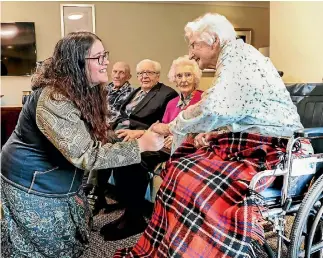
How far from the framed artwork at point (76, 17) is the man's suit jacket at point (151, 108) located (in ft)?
9.72

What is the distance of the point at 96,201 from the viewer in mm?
2844

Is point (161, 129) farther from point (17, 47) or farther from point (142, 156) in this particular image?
point (17, 47)

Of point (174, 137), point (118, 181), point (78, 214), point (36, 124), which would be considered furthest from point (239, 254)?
point (118, 181)

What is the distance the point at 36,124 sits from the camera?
4.64 ft

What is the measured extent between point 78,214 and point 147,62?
1.85 metres

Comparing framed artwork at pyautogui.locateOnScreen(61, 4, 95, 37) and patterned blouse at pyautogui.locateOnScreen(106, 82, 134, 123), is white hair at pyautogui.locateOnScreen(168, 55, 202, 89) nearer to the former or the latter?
patterned blouse at pyautogui.locateOnScreen(106, 82, 134, 123)

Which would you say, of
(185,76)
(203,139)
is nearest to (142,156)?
(185,76)

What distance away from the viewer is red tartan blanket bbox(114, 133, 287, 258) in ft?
4.35

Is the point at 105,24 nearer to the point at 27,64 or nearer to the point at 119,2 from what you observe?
the point at 119,2

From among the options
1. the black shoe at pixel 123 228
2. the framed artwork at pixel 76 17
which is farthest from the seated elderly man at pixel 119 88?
the framed artwork at pixel 76 17

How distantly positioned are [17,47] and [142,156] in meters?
3.64

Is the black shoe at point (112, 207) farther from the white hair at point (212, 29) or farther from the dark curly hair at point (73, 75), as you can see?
the white hair at point (212, 29)

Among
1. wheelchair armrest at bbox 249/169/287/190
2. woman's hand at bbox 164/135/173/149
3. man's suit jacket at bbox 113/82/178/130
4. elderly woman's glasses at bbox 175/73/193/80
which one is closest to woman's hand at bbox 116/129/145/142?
woman's hand at bbox 164/135/173/149

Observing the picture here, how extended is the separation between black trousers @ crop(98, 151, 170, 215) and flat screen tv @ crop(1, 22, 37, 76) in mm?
3382
